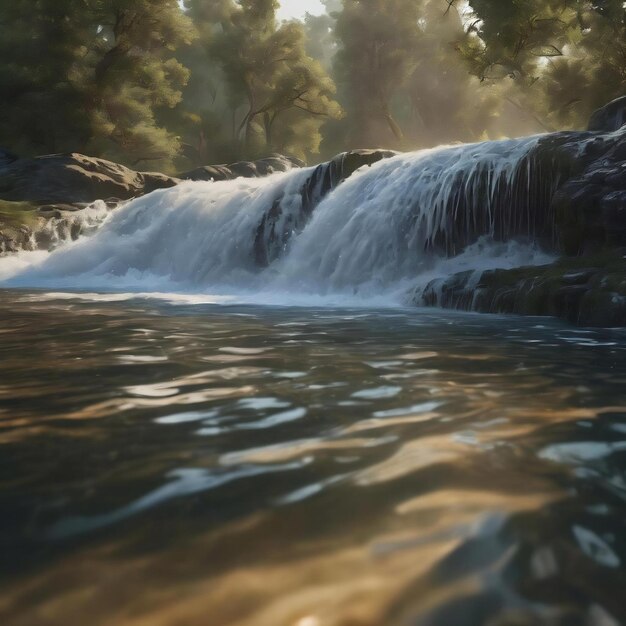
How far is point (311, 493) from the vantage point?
1860 millimetres

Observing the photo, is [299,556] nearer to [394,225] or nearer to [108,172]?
[394,225]

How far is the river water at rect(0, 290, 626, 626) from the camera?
1.32 m

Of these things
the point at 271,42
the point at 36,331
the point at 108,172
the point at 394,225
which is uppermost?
the point at 271,42

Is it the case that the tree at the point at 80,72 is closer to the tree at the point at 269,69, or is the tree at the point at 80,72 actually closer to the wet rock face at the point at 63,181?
the tree at the point at 269,69

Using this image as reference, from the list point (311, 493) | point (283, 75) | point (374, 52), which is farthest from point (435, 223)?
point (374, 52)

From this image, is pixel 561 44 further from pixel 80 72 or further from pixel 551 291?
pixel 551 291

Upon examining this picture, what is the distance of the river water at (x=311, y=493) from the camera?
1.32 m

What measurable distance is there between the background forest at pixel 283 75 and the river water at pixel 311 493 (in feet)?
67.9

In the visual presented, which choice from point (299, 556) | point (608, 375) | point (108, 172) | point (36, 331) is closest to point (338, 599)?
point (299, 556)

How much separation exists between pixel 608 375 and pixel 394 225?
310 inches

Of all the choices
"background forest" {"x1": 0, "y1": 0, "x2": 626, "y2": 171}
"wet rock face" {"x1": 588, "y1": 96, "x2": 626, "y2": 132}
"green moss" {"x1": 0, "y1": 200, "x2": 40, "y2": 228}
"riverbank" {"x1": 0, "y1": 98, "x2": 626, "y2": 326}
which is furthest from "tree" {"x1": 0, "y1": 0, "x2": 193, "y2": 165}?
"green moss" {"x1": 0, "y1": 200, "x2": 40, "y2": 228}

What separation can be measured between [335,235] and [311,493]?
10328 millimetres

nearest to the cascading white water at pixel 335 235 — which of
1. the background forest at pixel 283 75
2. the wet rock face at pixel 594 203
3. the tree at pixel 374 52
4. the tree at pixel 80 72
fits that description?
the wet rock face at pixel 594 203

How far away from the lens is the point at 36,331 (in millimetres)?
5664
